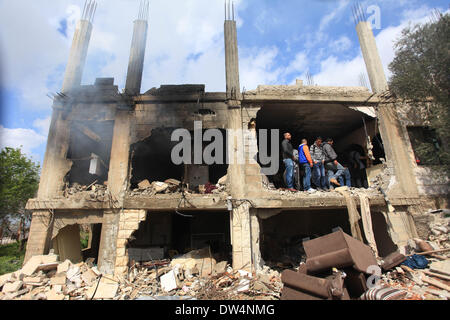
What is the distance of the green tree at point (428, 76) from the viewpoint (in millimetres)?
7766

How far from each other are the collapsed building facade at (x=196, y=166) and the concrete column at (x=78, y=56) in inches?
1.6

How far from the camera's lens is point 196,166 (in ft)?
34.0

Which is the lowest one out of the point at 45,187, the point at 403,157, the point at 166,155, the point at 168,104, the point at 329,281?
the point at 329,281

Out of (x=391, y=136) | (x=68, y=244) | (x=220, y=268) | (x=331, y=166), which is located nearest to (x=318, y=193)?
(x=331, y=166)

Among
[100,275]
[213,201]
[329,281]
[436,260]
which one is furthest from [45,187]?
[436,260]

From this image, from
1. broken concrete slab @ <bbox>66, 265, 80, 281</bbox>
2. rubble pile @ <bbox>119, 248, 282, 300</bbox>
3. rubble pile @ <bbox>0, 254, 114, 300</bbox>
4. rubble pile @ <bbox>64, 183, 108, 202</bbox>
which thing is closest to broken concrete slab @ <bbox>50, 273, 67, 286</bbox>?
rubble pile @ <bbox>0, 254, 114, 300</bbox>

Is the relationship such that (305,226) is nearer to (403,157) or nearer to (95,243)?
(403,157)

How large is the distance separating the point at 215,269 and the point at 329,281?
14.1 ft

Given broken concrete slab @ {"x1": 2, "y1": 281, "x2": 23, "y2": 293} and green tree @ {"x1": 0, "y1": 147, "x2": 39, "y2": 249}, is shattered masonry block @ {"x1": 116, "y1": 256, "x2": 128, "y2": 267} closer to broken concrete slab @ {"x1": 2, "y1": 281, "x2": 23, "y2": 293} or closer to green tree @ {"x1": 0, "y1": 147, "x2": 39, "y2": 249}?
broken concrete slab @ {"x1": 2, "y1": 281, "x2": 23, "y2": 293}

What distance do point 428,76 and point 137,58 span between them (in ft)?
37.2

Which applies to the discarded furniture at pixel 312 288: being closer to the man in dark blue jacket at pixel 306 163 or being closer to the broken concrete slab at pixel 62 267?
the man in dark blue jacket at pixel 306 163

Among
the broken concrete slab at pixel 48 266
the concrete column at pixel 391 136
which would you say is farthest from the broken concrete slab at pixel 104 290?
the concrete column at pixel 391 136

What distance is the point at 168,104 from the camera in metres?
8.68

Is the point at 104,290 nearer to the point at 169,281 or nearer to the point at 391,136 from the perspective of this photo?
the point at 169,281
